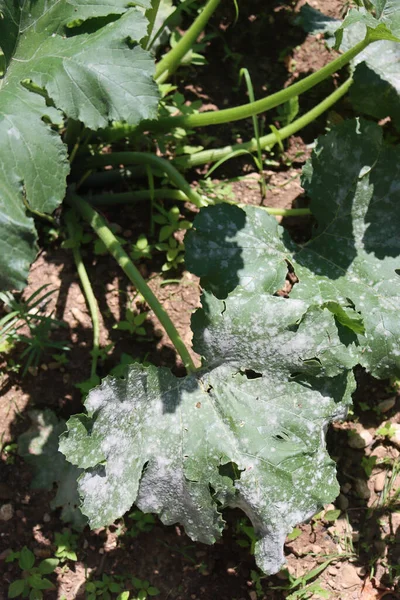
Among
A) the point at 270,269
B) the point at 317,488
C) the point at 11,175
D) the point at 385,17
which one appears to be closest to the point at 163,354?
the point at 270,269

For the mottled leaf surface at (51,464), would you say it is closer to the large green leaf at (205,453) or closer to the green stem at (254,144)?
the large green leaf at (205,453)

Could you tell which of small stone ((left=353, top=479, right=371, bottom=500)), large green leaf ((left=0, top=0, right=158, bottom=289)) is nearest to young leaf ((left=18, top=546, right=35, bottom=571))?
large green leaf ((left=0, top=0, right=158, bottom=289))

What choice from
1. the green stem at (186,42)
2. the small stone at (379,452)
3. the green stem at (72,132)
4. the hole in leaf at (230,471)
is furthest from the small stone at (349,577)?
the green stem at (186,42)

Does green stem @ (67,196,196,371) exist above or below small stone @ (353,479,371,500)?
above

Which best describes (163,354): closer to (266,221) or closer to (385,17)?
(266,221)

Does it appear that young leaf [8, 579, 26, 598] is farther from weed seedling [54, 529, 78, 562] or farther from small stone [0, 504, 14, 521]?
small stone [0, 504, 14, 521]

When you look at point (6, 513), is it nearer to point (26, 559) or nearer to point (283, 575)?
point (26, 559)
